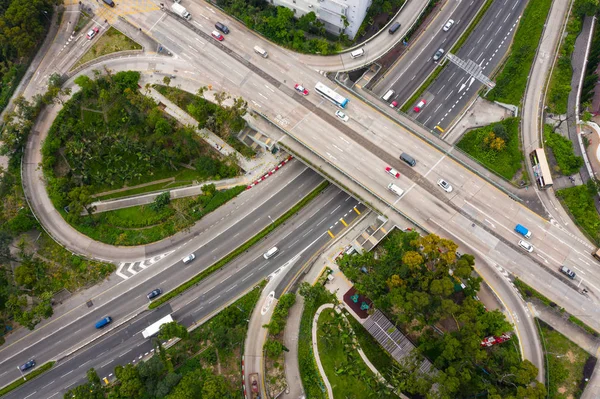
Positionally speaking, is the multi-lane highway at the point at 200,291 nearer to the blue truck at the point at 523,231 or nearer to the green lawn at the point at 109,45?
the blue truck at the point at 523,231

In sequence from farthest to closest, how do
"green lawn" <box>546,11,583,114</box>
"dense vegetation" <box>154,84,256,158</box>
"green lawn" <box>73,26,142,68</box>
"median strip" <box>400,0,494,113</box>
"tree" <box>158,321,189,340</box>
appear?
"green lawn" <box>73,26,142,68</box>, "median strip" <box>400,0,494,113</box>, "green lawn" <box>546,11,583,114</box>, "dense vegetation" <box>154,84,256,158</box>, "tree" <box>158,321,189,340</box>

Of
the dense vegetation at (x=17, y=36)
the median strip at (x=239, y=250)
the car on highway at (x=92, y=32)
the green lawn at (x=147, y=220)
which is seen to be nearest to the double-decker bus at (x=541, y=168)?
the median strip at (x=239, y=250)

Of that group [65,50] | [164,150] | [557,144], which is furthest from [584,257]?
[65,50]

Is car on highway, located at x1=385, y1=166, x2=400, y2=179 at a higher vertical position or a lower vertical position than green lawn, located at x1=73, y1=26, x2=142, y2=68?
lower

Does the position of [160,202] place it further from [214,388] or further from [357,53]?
[357,53]

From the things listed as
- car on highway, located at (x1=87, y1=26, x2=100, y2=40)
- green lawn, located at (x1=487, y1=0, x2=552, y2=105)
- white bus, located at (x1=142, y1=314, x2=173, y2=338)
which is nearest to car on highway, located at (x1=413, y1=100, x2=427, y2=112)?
green lawn, located at (x1=487, y1=0, x2=552, y2=105)

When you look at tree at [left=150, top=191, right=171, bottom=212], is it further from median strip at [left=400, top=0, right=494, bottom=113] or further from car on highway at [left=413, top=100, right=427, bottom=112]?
car on highway at [left=413, top=100, right=427, bottom=112]
